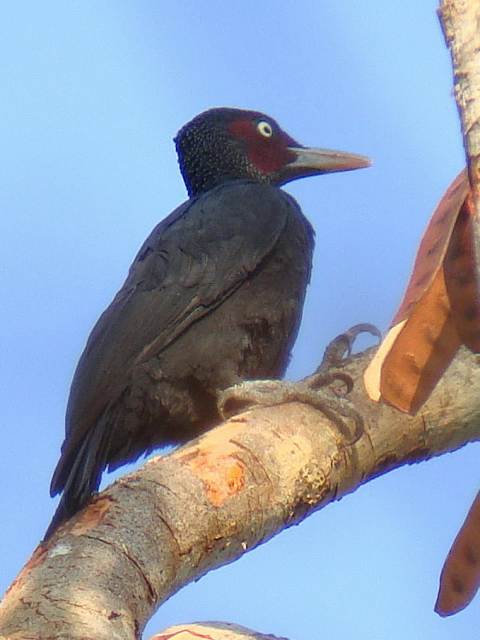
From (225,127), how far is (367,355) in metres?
2.56

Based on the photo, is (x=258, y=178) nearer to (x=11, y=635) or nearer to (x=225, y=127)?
(x=225, y=127)

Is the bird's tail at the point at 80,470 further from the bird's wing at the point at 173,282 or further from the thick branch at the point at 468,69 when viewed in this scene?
the thick branch at the point at 468,69

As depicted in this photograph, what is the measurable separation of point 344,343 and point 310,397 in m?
0.85

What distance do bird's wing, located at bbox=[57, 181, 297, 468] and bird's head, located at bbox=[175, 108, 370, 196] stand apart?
2.16ft

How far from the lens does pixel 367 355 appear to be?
3.75 meters

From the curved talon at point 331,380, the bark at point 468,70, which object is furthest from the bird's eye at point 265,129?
the bark at point 468,70

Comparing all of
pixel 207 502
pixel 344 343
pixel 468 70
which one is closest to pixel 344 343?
pixel 344 343

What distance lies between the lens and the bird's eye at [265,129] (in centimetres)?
596

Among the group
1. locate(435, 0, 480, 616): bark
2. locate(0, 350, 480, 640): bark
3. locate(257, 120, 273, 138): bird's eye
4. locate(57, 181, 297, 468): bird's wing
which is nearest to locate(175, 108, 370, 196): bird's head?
locate(257, 120, 273, 138): bird's eye

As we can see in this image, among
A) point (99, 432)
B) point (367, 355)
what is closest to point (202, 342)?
point (99, 432)

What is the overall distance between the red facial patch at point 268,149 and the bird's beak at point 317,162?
0.03 meters

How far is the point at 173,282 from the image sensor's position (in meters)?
4.67

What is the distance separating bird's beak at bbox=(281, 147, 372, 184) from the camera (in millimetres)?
5617

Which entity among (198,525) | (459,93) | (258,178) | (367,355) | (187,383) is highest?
(258,178)
